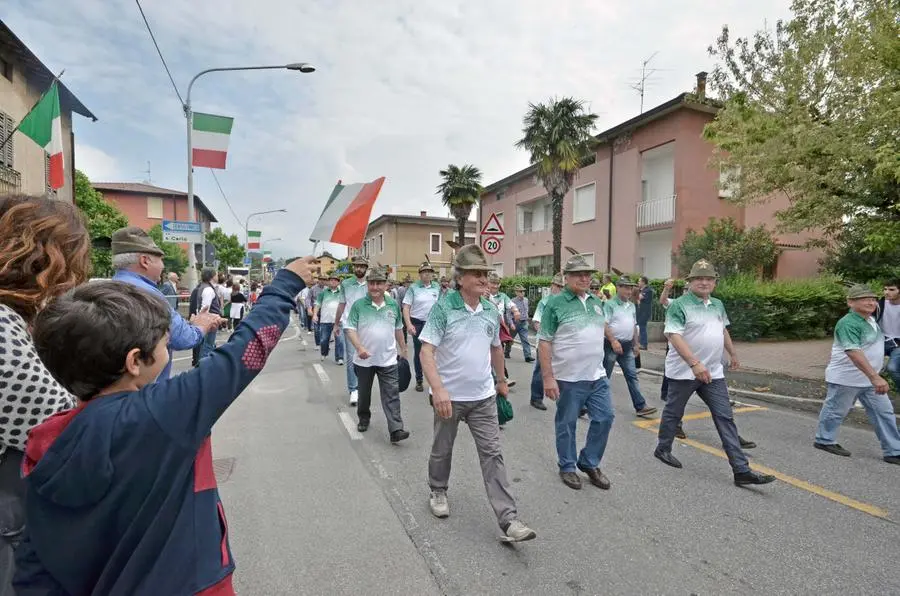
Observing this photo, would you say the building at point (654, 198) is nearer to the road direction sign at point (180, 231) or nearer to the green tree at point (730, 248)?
the green tree at point (730, 248)

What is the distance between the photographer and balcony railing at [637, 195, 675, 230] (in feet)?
61.5

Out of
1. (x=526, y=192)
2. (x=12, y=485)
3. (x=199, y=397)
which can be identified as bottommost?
(x=12, y=485)

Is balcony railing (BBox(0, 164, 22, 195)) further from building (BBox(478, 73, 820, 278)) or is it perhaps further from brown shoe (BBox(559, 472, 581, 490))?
building (BBox(478, 73, 820, 278))

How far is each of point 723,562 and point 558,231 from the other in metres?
18.9

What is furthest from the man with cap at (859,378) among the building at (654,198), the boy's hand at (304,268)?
the building at (654,198)

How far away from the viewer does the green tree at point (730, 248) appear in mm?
16547

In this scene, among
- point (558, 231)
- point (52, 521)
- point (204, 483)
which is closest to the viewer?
point (52, 521)

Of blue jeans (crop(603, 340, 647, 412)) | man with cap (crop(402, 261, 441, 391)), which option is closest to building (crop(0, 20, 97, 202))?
man with cap (crop(402, 261, 441, 391))

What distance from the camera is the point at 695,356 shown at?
484 cm

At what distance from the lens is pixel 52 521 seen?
127 cm

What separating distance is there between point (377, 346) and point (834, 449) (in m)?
4.97

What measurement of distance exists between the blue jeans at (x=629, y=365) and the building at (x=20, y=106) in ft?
51.4

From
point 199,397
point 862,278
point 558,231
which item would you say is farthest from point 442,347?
point 558,231

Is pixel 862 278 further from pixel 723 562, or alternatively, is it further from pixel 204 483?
pixel 204 483
